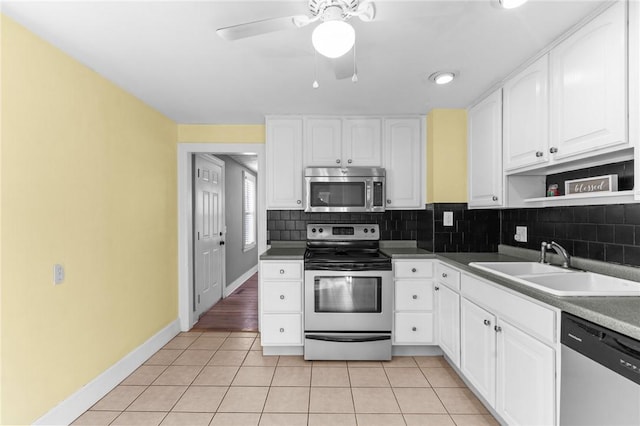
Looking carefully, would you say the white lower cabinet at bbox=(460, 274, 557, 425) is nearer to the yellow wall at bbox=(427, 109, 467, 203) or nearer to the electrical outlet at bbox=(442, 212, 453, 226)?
the electrical outlet at bbox=(442, 212, 453, 226)

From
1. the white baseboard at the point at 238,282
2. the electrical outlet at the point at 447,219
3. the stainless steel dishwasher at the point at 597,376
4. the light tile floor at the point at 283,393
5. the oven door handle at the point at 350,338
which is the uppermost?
the electrical outlet at the point at 447,219

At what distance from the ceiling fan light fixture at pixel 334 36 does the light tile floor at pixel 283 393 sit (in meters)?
2.06

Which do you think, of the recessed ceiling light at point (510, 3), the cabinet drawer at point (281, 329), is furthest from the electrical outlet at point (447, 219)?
the recessed ceiling light at point (510, 3)

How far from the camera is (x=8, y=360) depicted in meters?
1.66

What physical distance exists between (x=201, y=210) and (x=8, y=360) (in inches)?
95.8

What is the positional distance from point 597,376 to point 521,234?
1716mm

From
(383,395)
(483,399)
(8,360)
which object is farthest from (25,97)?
(483,399)

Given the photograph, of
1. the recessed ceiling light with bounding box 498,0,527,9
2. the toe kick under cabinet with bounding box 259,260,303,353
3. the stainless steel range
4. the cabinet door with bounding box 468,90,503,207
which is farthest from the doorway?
the recessed ceiling light with bounding box 498,0,527,9

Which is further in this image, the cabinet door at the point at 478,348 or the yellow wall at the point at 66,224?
the cabinet door at the point at 478,348

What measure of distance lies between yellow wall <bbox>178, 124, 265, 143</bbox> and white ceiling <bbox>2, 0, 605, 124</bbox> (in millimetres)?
642

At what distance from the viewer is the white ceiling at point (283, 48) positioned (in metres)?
1.61

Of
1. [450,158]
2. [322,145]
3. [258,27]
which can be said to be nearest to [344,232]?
[322,145]

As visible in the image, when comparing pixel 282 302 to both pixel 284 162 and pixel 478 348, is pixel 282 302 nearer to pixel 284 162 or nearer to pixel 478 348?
pixel 284 162

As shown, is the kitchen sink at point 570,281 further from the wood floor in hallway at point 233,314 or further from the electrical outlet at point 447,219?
the wood floor in hallway at point 233,314
